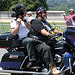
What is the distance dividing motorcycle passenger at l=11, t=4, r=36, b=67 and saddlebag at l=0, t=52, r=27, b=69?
0.53 ft

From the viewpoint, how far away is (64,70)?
3791mm

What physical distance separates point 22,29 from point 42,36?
497mm

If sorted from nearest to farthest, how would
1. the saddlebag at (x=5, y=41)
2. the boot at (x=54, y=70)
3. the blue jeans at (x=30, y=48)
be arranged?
the boot at (x=54, y=70) < the blue jeans at (x=30, y=48) < the saddlebag at (x=5, y=41)

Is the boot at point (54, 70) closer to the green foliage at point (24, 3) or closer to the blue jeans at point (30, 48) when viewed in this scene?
the blue jeans at point (30, 48)

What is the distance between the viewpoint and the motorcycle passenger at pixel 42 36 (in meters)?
3.84

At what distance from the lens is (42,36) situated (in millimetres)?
4035

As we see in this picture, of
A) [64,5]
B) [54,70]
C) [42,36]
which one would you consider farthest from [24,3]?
[54,70]

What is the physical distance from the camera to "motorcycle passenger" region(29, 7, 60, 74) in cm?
384

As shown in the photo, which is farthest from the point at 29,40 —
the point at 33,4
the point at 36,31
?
the point at 33,4

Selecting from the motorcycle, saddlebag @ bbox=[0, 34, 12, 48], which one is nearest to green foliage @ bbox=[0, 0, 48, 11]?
saddlebag @ bbox=[0, 34, 12, 48]

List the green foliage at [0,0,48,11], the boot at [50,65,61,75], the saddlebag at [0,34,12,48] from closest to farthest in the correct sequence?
the boot at [50,65,61,75] → the saddlebag at [0,34,12,48] → the green foliage at [0,0,48,11]

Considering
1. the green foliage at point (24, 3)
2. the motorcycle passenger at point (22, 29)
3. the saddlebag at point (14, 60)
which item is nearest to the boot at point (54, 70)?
the motorcycle passenger at point (22, 29)

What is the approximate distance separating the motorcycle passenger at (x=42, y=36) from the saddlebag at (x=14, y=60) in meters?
0.38

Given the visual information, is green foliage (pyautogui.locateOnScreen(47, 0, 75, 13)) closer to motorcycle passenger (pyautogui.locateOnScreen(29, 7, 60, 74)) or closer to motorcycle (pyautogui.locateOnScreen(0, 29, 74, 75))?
motorcycle passenger (pyautogui.locateOnScreen(29, 7, 60, 74))
